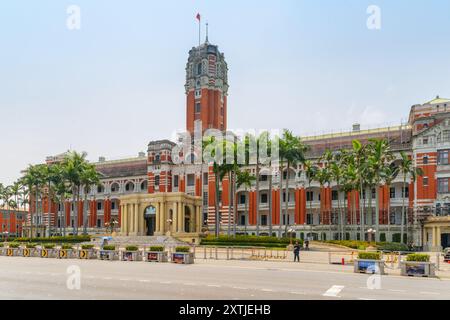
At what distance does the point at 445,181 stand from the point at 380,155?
12.4m

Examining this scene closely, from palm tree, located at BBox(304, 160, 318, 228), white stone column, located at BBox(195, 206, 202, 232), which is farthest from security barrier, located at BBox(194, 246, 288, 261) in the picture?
white stone column, located at BBox(195, 206, 202, 232)

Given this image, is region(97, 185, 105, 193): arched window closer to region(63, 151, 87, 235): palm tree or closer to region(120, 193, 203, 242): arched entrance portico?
region(63, 151, 87, 235): palm tree

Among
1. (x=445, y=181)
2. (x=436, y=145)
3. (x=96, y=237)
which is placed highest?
(x=436, y=145)

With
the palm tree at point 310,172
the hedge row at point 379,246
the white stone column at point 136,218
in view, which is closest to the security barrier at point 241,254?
the hedge row at point 379,246

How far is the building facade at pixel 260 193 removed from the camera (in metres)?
65.6

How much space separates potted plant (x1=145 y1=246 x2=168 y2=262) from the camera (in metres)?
39.9

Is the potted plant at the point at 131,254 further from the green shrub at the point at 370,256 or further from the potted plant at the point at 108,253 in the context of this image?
the green shrub at the point at 370,256

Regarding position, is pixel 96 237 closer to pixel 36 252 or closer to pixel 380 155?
pixel 36 252

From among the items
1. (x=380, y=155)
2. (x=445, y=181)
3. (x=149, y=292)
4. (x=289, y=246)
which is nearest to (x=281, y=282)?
(x=149, y=292)

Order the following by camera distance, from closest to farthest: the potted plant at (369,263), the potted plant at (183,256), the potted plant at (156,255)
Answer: the potted plant at (369,263) → the potted plant at (183,256) → the potted plant at (156,255)

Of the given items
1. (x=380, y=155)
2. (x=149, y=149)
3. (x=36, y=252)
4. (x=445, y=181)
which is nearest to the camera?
(x=36, y=252)

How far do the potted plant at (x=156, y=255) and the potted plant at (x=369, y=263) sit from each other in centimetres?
1584

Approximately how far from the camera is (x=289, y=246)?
177 ft
